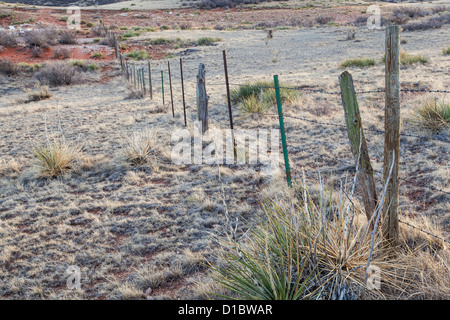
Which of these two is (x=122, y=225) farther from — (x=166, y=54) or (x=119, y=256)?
(x=166, y=54)

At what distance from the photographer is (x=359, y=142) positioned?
9.17ft

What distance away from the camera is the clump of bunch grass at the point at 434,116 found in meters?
5.88

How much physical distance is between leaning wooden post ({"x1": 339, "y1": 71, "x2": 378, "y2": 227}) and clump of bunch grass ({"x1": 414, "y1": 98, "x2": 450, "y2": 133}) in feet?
12.8

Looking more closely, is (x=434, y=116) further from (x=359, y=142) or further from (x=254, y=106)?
(x=359, y=142)

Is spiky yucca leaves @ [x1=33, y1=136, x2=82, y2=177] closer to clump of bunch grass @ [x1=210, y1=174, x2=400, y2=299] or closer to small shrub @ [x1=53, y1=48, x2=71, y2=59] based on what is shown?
clump of bunch grass @ [x1=210, y1=174, x2=400, y2=299]

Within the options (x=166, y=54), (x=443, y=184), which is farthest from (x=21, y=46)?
(x=443, y=184)

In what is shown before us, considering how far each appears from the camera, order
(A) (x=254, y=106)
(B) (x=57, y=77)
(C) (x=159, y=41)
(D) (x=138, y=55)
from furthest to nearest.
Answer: (C) (x=159, y=41), (D) (x=138, y=55), (B) (x=57, y=77), (A) (x=254, y=106)

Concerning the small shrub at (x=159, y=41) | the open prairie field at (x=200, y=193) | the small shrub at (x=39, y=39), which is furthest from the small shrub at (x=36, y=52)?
the open prairie field at (x=200, y=193)

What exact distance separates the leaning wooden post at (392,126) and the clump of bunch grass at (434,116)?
13.0ft

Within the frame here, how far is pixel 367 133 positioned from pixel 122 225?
449 cm

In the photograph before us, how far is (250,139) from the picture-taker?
6.71 meters

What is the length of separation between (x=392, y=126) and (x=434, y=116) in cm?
428

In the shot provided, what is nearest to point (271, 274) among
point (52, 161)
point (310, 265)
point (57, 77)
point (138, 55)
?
point (310, 265)

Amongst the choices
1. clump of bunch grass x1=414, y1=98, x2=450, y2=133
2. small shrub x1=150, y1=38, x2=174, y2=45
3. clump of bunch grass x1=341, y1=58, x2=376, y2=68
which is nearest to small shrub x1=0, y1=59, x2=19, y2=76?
small shrub x1=150, y1=38, x2=174, y2=45
